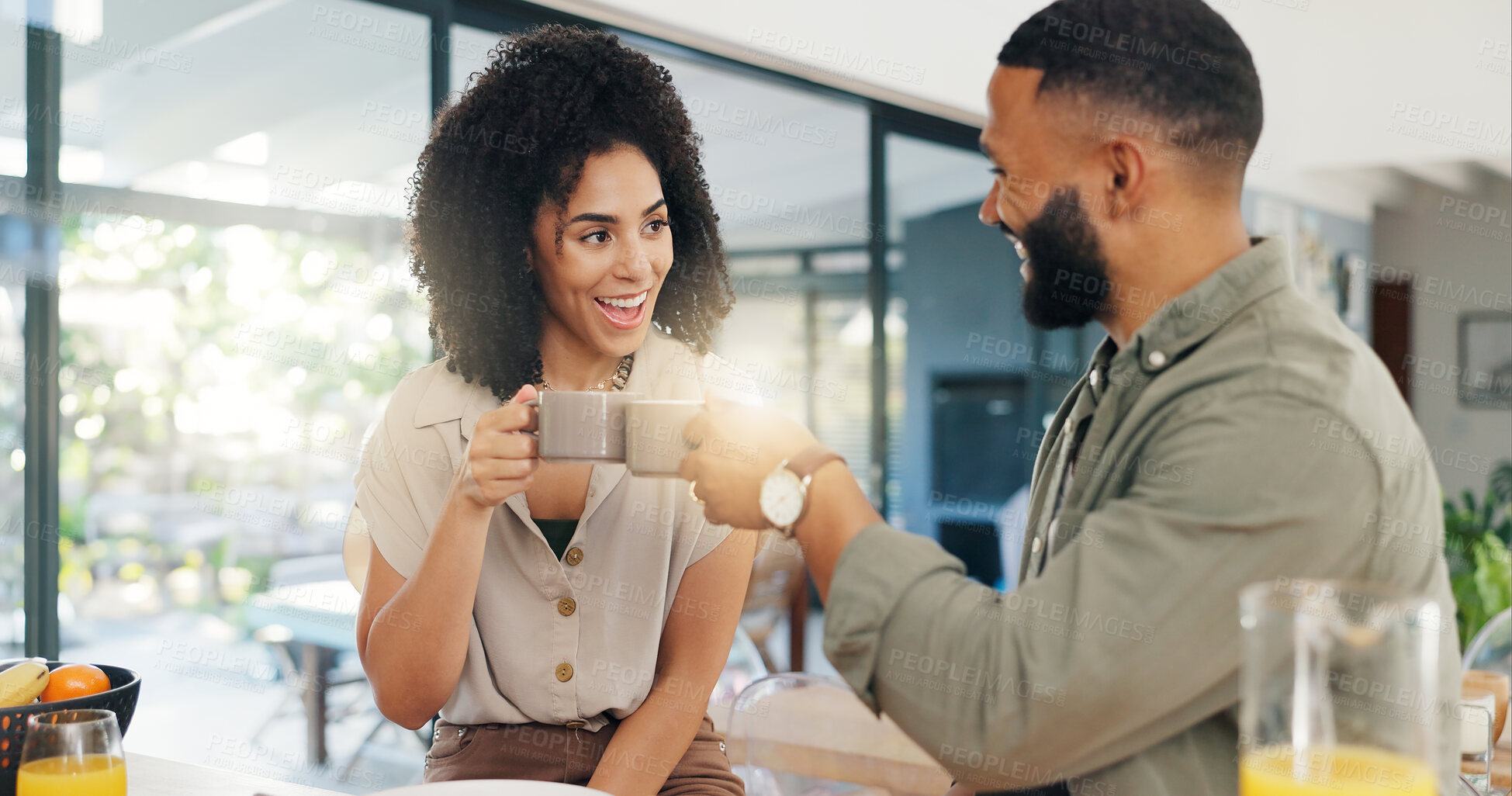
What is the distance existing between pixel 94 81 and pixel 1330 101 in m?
5.48

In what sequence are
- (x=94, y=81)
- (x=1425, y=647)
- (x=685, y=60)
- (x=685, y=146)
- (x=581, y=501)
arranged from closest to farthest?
(x=1425, y=647) → (x=581, y=501) → (x=685, y=146) → (x=94, y=81) → (x=685, y=60)

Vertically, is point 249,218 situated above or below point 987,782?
above

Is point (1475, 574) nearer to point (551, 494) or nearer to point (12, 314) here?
point (551, 494)

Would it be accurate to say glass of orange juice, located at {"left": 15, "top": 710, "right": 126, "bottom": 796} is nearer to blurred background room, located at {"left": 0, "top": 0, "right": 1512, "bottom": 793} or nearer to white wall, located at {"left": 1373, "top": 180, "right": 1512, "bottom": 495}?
blurred background room, located at {"left": 0, "top": 0, "right": 1512, "bottom": 793}

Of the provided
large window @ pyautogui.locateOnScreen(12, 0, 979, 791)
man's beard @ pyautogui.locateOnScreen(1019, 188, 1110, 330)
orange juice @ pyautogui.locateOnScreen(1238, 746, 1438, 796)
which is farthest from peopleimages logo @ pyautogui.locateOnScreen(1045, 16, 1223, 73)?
large window @ pyautogui.locateOnScreen(12, 0, 979, 791)

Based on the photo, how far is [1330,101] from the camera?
5.74m

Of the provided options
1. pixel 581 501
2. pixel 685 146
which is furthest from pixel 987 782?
pixel 685 146

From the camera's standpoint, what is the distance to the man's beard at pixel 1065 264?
109 cm

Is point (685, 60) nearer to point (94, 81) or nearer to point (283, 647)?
point (94, 81)

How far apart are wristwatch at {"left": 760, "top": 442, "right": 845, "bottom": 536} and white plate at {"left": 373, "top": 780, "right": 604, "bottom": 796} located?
29 centimetres

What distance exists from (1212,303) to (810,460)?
0.38 m

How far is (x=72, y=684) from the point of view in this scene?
1.07m

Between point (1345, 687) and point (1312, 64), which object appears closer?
point (1345, 687)

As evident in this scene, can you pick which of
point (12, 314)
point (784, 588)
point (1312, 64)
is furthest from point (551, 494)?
point (1312, 64)
